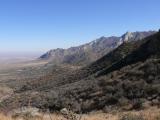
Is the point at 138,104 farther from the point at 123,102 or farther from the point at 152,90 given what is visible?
the point at 152,90

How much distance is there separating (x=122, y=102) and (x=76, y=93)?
979cm

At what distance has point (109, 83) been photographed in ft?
103

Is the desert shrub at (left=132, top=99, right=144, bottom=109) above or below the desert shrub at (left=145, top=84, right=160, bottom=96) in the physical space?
below

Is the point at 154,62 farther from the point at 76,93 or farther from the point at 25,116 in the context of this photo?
the point at 25,116

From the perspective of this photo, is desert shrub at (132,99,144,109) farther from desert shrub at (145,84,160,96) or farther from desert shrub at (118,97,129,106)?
desert shrub at (145,84,160,96)

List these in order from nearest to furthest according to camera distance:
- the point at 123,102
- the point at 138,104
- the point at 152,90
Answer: the point at 138,104
the point at 123,102
the point at 152,90

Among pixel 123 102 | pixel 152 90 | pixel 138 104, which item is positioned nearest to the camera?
pixel 138 104

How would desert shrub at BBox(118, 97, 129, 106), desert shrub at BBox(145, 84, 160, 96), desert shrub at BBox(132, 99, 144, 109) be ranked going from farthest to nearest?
desert shrub at BBox(145, 84, 160, 96), desert shrub at BBox(118, 97, 129, 106), desert shrub at BBox(132, 99, 144, 109)

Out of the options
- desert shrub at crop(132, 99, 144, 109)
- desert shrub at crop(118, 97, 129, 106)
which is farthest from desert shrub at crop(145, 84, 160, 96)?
desert shrub at crop(132, 99, 144, 109)

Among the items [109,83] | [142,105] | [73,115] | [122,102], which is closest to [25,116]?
[73,115]

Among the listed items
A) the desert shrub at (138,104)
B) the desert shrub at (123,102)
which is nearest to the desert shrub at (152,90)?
the desert shrub at (123,102)

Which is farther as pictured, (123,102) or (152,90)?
(152,90)

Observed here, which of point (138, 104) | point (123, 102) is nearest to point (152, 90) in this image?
point (123, 102)

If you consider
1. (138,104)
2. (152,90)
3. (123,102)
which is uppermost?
(152,90)
